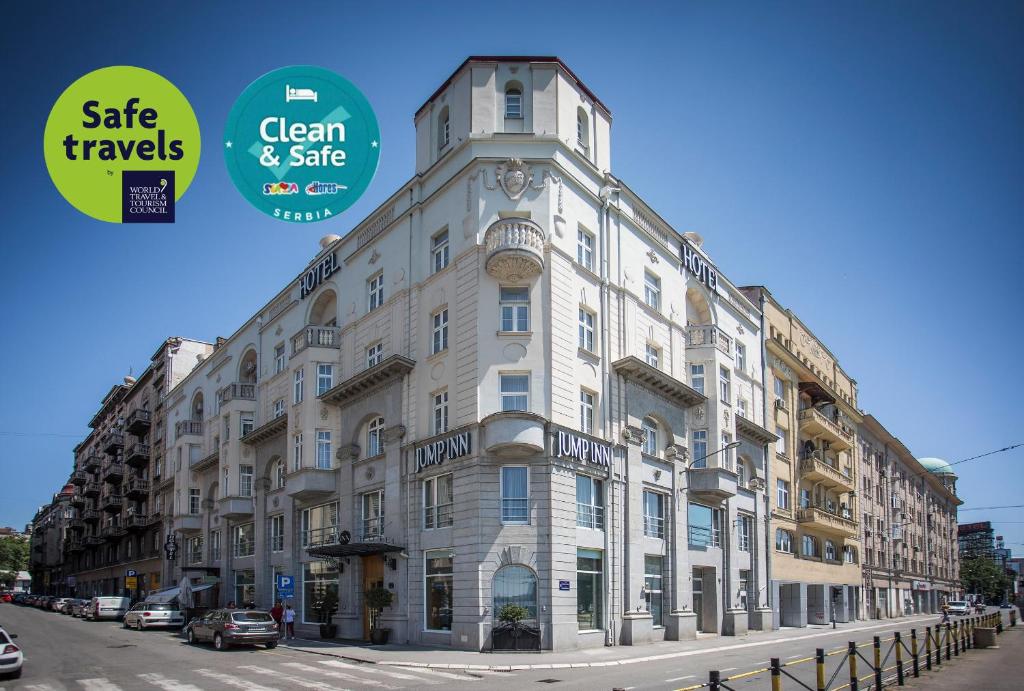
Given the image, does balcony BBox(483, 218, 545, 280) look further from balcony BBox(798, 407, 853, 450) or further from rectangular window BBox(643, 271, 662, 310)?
balcony BBox(798, 407, 853, 450)

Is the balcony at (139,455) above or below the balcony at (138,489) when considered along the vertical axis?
above

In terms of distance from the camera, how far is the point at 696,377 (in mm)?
43094

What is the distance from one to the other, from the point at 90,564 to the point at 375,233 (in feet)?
247

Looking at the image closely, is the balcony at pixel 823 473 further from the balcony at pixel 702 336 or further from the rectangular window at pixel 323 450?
the rectangular window at pixel 323 450

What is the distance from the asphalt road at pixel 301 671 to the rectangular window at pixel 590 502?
5.65 metres

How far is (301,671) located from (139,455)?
6008 cm

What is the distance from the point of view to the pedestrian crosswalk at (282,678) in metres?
20.9

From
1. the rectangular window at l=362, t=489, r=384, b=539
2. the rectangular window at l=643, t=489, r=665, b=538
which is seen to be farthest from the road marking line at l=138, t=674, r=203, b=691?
the rectangular window at l=643, t=489, r=665, b=538

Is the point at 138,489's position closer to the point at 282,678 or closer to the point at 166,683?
the point at 282,678

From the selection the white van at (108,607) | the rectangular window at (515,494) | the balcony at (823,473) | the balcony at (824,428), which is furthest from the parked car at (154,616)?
the balcony at (824,428)

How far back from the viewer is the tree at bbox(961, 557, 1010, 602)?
126688 millimetres

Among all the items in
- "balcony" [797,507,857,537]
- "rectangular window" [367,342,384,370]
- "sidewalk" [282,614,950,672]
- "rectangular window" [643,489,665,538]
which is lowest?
"sidewalk" [282,614,950,672]

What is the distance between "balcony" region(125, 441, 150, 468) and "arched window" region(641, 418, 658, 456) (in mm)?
53898

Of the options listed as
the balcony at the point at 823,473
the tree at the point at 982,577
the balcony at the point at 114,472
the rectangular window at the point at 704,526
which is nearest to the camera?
the rectangular window at the point at 704,526
